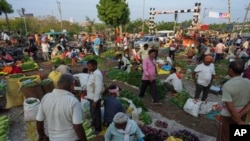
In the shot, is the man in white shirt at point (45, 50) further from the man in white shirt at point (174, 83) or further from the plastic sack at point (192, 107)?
the plastic sack at point (192, 107)

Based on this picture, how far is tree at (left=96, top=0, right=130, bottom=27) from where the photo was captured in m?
24.7

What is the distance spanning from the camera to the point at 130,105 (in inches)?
258

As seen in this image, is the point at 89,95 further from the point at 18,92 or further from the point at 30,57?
the point at 30,57

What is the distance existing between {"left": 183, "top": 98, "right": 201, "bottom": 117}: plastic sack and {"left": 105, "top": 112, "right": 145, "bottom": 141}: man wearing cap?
3.37 meters

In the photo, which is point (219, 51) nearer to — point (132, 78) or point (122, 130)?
point (132, 78)

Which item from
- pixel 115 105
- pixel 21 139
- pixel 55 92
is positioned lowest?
pixel 21 139

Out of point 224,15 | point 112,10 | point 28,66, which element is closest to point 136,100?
point 28,66

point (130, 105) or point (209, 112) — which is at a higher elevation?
point (130, 105)

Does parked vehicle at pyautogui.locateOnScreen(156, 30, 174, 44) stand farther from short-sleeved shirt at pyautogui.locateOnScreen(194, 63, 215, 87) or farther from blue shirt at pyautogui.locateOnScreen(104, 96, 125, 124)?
blue shirt at pyautogui.locateOnScreen(104, 96, 125, 124)

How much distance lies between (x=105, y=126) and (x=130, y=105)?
2.86 ft

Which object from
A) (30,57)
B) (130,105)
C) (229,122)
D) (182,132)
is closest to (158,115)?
(130,105)

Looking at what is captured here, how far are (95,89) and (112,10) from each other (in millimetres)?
20138

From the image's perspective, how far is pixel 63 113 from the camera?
3221 millimetres

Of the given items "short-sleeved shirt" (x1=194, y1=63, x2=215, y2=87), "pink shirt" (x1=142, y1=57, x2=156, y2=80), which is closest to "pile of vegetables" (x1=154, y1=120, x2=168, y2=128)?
"pink shirt" (x1=142, y1=57, x2=156, y2=80)
